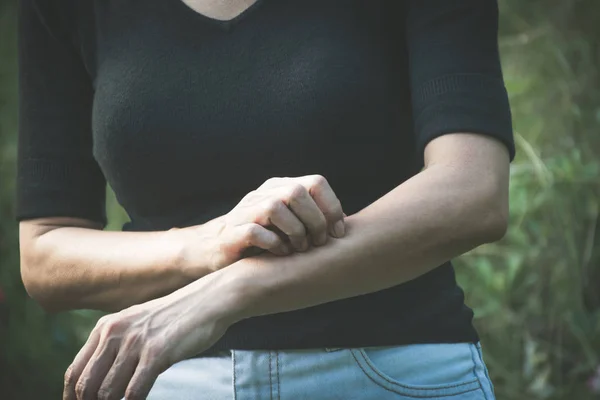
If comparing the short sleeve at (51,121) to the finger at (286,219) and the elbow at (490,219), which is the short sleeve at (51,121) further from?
the elbow at (490,219)

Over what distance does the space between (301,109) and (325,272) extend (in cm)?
23

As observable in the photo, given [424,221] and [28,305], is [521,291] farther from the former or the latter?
[28,305]

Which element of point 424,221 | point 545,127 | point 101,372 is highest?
point 545,127

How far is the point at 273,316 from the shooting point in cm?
120

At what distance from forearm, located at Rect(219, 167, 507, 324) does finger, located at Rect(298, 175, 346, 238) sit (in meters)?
0.02

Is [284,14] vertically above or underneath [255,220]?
above

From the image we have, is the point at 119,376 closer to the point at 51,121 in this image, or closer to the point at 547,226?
the point at 51,121

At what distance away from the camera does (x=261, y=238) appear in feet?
3.61

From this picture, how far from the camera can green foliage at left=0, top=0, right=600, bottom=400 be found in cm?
240

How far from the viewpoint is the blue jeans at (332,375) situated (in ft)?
3.84

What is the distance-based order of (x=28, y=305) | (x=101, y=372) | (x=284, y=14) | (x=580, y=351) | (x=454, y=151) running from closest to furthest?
(x=101, y=372) < (x=454, y=151) < (x=284, y=14) < (x=580, y=351) < (x=28, y=305)

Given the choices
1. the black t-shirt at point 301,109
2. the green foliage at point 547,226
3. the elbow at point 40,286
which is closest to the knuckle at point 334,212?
the black t-shirt at point 301,109

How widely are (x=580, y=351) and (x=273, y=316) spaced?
1476 mm

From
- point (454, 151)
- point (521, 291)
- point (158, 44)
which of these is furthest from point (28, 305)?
point (454, 151)
